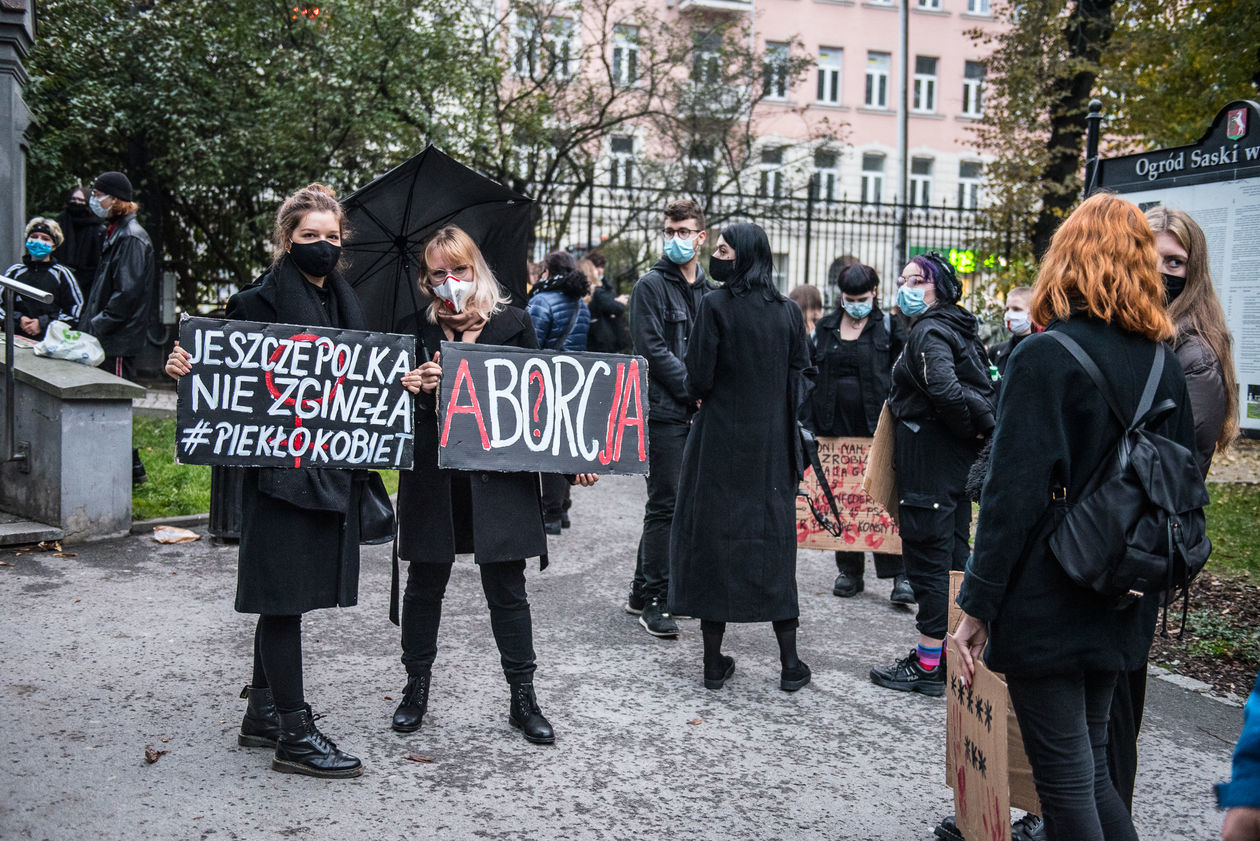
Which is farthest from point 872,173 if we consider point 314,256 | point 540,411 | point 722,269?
point 314,256

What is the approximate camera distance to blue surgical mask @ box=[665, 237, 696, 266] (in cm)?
601

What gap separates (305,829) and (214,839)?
27cm

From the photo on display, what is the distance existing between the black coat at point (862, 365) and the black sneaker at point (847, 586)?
36.5 inches

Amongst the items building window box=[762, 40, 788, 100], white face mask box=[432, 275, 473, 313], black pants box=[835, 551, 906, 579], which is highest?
building window box=[762, 40, 788, 100]

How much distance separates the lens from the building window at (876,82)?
1550 inches

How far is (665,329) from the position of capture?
6.14 m

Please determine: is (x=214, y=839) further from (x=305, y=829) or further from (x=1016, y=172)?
(x=1016, y=172)

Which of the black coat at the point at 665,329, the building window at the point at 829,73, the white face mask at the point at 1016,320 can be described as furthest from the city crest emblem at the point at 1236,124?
the building window at the point at 829,73

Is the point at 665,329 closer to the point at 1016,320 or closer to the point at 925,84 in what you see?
the point at 1016,320

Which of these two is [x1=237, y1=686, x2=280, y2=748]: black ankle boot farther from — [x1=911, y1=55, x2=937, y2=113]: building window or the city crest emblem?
[x1=911, y1=55, x2=937, y2=113]: building window

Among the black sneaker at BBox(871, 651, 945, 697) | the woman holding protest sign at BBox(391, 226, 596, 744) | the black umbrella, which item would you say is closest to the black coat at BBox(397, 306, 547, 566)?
the woman holding protest sign at BBox(391, 226, 596, 744)

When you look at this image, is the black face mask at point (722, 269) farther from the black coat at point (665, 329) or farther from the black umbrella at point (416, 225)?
the black umbrella at point (416, 225)

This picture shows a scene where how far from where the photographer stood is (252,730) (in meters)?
4.15

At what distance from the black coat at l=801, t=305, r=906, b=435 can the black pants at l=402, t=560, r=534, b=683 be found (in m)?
3.13
